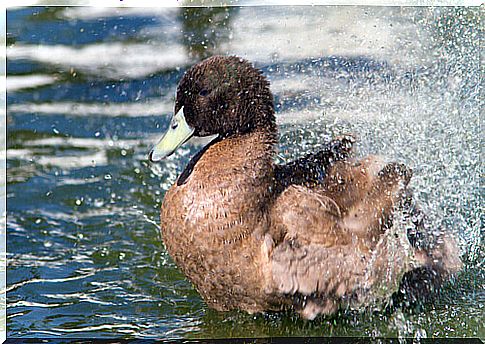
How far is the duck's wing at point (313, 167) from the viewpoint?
2.33 m

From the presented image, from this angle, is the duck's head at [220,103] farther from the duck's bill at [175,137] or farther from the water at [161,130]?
the water at [161,130]

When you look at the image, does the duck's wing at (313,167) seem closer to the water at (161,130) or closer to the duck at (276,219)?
the duck at (276,219)

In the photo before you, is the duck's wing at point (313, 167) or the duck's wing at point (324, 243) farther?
the duck's wing at point (313, 167)

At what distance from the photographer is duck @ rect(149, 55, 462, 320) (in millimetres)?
Answer: 2166

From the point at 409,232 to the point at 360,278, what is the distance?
0.92 ft

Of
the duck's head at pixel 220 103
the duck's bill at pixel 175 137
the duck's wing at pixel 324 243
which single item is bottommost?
the duck's wing at pixel 324 243

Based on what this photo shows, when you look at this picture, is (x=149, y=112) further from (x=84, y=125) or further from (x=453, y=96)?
(x=453, y=96)

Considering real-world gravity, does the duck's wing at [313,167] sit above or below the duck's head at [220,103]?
below

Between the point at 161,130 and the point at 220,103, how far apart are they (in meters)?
1.82

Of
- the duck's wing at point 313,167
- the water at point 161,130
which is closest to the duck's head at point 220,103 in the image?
the duck's wing at point 313,167

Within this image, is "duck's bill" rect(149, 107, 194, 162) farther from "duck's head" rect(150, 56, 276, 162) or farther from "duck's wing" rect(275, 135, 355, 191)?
"duck's wing" rect(275, 135, 355, 191)

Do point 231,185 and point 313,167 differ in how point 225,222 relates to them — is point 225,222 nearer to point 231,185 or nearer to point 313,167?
point 231,185

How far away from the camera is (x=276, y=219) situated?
→ 2.21 meters

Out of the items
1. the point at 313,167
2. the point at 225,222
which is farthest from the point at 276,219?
the point at 313,167
